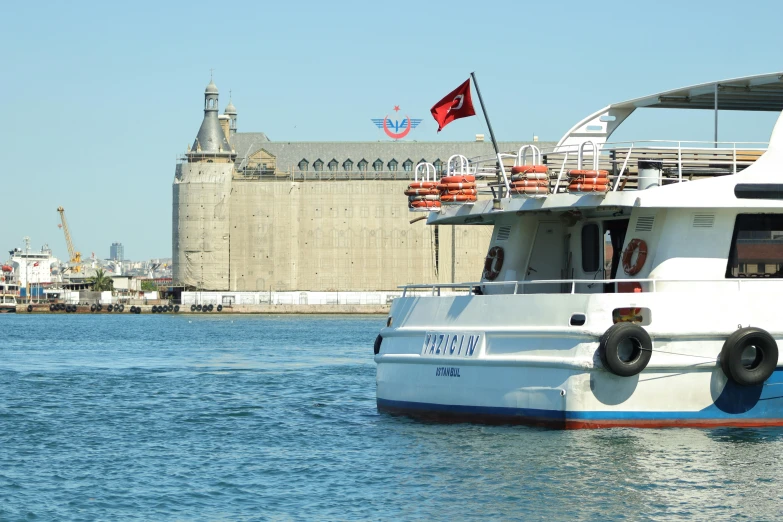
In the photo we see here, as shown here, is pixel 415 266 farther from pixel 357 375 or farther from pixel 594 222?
pixel 594 222

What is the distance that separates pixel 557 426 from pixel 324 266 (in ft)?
386

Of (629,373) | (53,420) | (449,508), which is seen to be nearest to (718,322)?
(629,373)

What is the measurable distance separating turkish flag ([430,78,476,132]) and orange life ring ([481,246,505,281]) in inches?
102

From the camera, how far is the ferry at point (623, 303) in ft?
65.4

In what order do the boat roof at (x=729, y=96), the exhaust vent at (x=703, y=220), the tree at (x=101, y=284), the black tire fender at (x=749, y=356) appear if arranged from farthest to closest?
the tree at (x=101, y=284)
the boat roof at (x=729, y=96)
the exhaust vent at (x=703, y=220)
the black tire fender at (x=749, y=356)

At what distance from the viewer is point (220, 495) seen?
17344 mm

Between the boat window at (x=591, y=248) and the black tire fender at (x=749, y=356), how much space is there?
3.82 m

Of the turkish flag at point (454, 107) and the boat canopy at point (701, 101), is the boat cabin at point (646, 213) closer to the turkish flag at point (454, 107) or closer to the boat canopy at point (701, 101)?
the boat canopy at point (701, 101)

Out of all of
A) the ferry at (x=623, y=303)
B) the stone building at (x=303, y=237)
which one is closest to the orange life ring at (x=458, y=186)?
the ferry at (x=623, y=303)

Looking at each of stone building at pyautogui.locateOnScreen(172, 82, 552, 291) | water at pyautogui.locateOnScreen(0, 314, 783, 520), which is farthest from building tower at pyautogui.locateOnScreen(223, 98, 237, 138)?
water at pyautogui.locateOnScreen(0, 314, 783, 520)

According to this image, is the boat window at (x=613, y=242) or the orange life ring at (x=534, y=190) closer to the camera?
the orange life ring at (x=534, y=190)

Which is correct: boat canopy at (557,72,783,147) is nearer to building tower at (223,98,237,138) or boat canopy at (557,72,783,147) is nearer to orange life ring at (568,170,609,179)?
orange life ring at (568,170,609,179)

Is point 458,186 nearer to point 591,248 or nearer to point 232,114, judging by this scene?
point 591,248

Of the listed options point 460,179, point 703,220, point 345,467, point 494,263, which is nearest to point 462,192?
point 460,179
